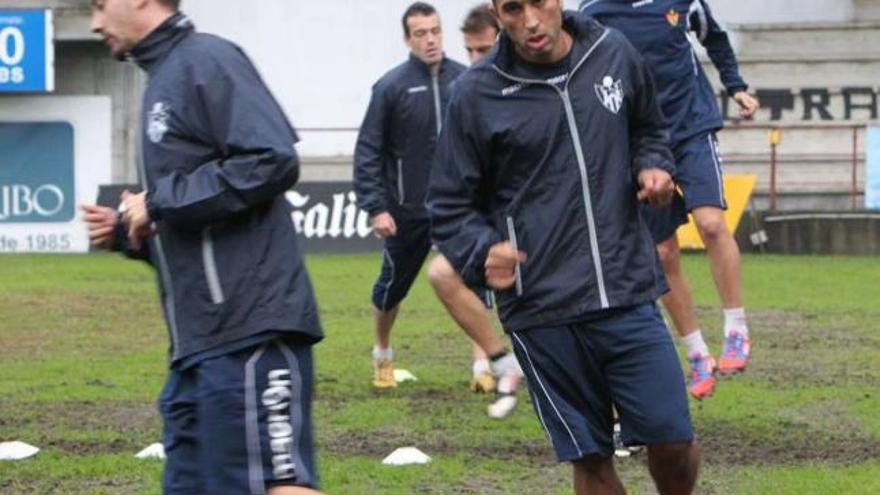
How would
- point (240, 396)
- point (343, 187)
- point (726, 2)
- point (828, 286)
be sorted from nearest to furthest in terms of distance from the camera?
point (240, 396)
point (828, 286)
point (343, 187)
point (726, 2)

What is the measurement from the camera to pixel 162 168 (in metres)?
6.18

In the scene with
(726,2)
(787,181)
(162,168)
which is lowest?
(787,181)

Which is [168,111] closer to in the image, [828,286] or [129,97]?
[828,286]

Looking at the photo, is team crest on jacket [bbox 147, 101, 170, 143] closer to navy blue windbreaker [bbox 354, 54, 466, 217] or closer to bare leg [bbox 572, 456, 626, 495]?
bare leg [bbox 572, 456, 626, 495]

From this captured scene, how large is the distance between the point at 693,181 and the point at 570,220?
3.32 metres

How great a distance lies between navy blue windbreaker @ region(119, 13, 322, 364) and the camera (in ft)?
19.8

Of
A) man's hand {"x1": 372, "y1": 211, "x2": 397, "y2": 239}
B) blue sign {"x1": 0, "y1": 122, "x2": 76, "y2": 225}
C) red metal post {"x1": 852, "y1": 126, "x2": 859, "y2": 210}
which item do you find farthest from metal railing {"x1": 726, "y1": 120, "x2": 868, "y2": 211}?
man's hand {"x1": 372, "y1": 211, "x2": 397, "y2": 239}

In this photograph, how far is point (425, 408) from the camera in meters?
12.0

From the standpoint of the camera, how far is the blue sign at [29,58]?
3341 centimetres

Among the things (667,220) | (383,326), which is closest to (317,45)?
(383,326)

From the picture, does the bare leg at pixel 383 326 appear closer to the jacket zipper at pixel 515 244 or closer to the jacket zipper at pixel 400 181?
the jacket zipper at pixel 400 181

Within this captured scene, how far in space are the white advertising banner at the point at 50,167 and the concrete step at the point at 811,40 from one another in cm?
1028

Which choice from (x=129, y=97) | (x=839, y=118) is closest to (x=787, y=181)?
(x=839, y=118)

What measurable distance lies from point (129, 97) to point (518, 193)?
1120 inches
